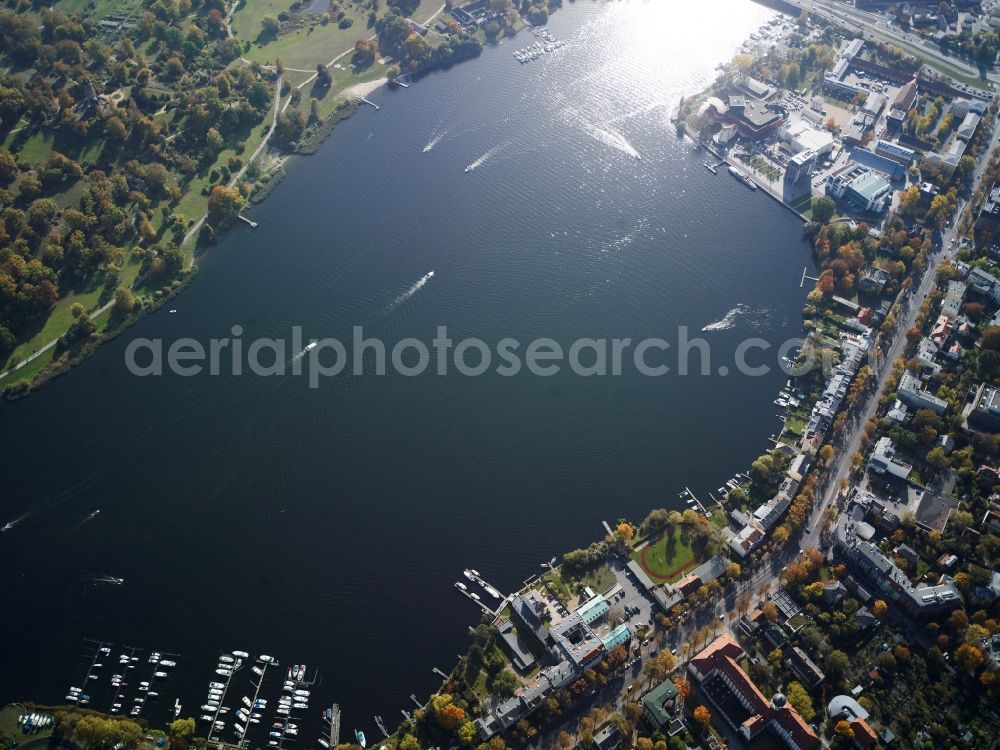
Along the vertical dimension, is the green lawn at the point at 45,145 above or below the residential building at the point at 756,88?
below

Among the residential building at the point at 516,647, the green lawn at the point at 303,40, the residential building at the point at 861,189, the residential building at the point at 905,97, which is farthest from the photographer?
the green lawn at the point at 303,40

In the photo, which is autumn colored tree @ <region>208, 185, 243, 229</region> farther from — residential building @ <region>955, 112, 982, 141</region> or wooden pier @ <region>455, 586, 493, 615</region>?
residential building @ <region>955, 112, 982, 141</region>

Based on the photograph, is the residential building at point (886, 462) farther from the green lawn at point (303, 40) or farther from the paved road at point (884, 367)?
the green lawn at point (303, 40)

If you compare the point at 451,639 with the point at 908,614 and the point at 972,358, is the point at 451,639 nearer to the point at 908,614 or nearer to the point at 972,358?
the point at 908,614

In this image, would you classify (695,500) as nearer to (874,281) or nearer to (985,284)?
(874,281)

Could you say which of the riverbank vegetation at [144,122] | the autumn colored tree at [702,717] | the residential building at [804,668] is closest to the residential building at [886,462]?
the residential building at [804,668]


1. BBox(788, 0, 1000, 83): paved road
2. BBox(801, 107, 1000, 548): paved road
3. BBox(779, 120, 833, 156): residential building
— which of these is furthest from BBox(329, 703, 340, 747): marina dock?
BBox(788, 0, 1000, 83): paved road
